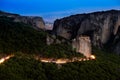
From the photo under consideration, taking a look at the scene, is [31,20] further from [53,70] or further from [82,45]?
[53,70]

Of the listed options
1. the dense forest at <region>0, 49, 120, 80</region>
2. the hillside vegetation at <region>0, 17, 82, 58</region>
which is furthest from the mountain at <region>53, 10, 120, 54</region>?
the dense forest at <region>0, 49, 120, 80</region>

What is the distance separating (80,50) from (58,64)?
9226 mm

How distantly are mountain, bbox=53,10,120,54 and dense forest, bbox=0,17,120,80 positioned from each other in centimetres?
2376

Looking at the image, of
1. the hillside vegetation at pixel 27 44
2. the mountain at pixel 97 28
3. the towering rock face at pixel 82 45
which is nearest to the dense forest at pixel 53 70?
the hillside vegetation at pixel 27 44

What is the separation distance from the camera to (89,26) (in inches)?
3733

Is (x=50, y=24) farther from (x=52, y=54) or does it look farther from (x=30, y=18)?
(x=52, y=54)

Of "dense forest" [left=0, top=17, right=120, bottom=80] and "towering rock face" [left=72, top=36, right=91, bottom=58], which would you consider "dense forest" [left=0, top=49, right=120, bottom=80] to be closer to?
"dense forest" [left=0, top=17, right=120, bottom=80]

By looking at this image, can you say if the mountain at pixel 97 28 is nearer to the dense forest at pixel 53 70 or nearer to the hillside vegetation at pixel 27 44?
the hillside vegetation at pixel 27 44

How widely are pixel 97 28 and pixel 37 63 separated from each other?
119 feet

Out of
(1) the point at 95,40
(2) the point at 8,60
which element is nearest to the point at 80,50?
(2) the point at 8,60

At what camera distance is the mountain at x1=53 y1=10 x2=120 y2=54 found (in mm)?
93812

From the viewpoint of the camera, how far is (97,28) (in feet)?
308

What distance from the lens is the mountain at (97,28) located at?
308 feet

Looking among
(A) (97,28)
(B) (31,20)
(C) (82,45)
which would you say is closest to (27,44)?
(C) (82,45)
